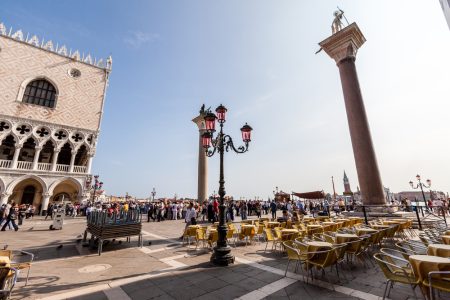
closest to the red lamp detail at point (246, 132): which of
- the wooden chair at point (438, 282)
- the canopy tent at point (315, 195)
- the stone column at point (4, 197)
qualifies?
the wooden chair at point (438, 282)

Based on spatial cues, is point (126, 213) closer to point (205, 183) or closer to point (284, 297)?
point (284, 297)

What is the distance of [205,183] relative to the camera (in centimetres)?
2186

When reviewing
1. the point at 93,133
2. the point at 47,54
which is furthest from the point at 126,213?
the point at 47,54

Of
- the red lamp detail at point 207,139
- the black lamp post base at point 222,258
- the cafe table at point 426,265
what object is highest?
the red lamp detail at point 207,139

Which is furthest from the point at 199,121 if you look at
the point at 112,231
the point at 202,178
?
the point at 112,231

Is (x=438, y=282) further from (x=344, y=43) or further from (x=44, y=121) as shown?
(x=44, y=121)

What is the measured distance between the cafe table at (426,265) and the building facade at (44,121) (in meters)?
29.6

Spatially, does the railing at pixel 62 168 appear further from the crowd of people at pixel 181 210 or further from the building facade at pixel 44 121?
the crowd of people at pixel 181 210

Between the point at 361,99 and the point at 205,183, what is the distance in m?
15.1

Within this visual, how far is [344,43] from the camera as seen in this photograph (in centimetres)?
1437

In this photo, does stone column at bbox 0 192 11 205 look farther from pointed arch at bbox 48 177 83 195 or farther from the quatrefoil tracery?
the quatrefoil tracery

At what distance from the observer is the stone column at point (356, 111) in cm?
1191

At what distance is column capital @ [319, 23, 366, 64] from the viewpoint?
1423cm

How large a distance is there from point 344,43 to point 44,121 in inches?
1227
